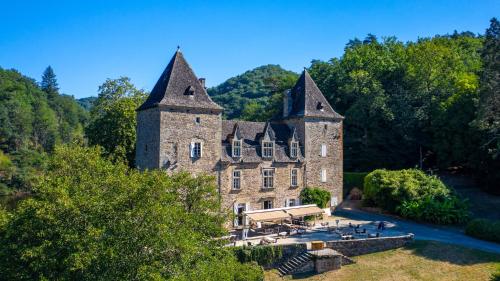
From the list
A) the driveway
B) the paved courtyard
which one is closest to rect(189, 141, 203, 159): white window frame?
the paved courtyard

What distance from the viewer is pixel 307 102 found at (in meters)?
40.2

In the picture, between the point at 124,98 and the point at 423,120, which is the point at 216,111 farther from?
the point at 423,120

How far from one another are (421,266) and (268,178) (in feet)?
45.1

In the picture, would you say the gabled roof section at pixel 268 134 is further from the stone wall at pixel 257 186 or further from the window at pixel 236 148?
the window at pixel 236 148

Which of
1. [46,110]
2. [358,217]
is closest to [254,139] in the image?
[358,217]

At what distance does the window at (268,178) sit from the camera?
37000mm

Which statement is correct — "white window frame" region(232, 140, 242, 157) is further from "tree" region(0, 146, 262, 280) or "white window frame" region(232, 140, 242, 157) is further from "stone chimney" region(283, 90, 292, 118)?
"tree" region(0, 146, 262, 280)

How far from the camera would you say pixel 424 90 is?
52.8 metres

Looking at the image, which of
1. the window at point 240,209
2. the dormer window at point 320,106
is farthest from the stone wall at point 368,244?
the dormer window at point 320,106

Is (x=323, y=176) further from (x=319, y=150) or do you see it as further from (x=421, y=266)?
(x=421, y=266)

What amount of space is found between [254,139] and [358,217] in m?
11.4

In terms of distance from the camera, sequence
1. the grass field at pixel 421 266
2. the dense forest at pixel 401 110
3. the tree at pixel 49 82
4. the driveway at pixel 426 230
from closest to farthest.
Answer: the grass field at pixel 421 266 < the driveway at pixel 426 230 < the dense forest at pixel 401 110 < the tree at pixel 49 82

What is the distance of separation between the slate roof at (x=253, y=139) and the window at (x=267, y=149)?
359mm

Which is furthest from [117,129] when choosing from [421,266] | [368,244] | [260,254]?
[421,266]
